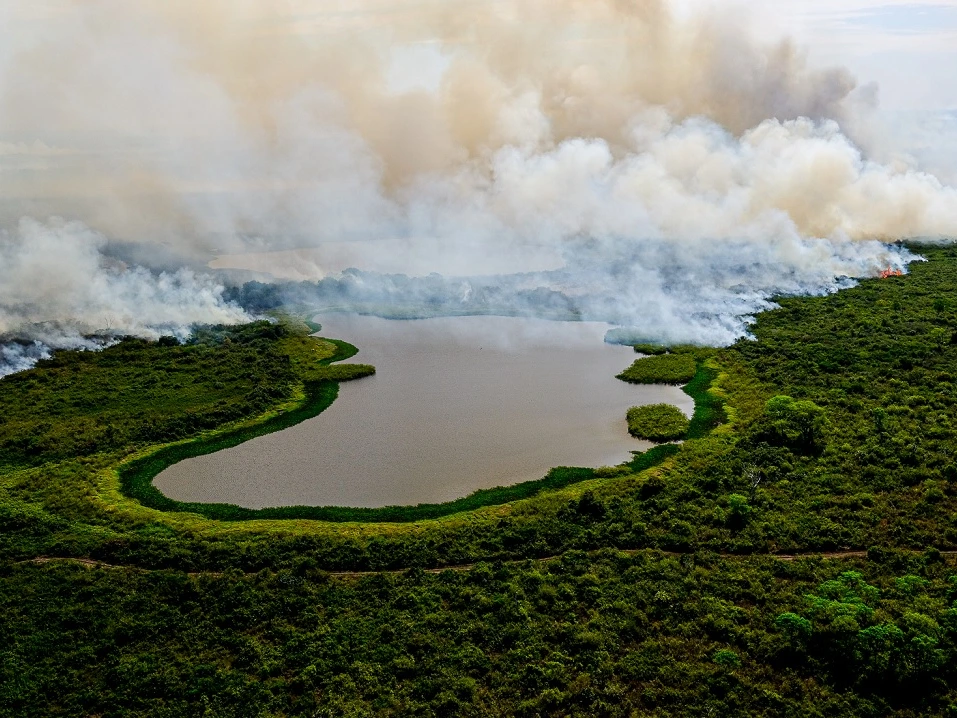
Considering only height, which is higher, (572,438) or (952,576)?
(572,438)

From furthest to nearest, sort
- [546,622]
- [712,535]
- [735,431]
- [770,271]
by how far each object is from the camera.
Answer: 1. [770,271]
2. [735,431]
3. [712,535]
4. [546,622]

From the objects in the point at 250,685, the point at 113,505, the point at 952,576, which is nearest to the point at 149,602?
the point at 250,685

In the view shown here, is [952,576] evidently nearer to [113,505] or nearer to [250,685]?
[250,685]

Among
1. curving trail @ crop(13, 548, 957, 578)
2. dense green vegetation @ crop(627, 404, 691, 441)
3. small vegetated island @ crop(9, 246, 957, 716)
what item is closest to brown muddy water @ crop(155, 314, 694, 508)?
dense green vegetation @ crop(627, 404, 691, 441)

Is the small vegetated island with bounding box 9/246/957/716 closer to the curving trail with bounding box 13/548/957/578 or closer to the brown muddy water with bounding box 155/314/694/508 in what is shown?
the curving trail with bounding box 13/548/957/578

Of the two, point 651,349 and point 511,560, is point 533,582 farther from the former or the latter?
point 651,349

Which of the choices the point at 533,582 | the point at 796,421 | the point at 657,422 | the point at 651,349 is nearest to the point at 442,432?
the point at 657,422
